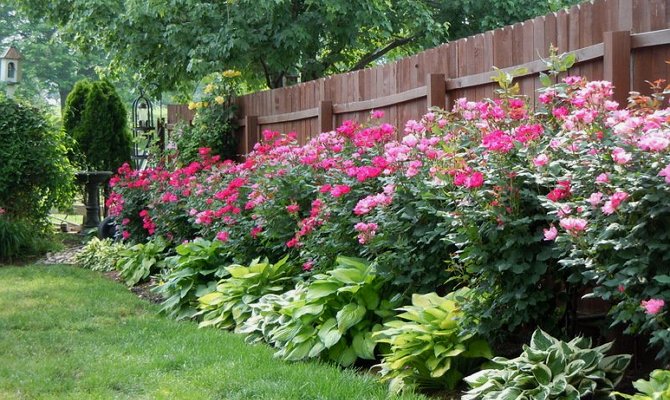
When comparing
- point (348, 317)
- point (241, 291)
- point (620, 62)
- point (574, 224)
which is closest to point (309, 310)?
point (348, 317)

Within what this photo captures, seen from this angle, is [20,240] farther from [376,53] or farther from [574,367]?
[574,367]

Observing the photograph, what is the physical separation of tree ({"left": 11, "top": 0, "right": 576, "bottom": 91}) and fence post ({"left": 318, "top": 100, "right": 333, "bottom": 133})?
3.13 meters

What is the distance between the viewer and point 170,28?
12023 millimetres

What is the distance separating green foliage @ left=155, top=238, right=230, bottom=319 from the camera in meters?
6.86

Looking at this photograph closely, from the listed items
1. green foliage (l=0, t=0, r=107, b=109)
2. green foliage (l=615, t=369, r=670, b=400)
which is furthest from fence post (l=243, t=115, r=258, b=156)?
green foliage (l=0, t=0, r=107, b=109)

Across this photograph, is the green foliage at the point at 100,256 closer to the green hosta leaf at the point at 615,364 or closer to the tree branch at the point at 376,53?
the tree branch at the point at 376,53

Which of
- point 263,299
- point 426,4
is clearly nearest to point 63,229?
point 426,4

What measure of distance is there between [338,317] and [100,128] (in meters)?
11.7

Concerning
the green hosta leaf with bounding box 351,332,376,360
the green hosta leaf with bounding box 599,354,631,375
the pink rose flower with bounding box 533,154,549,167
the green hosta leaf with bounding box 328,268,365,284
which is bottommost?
the green hosta leaf with bounding box 351,332,376,360

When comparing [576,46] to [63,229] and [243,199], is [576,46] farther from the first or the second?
[63,229]

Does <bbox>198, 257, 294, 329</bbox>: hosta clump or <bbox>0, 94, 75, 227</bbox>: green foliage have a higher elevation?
<bbox>0, 94, 75, 227</bbox>: green foliage

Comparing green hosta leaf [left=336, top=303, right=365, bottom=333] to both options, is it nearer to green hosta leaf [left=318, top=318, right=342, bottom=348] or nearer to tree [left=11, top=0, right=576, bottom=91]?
green hosta leaf [left=318, top=318, right=342, bottom=348]

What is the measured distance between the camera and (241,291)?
247 inches

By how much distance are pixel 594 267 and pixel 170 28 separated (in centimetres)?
964
